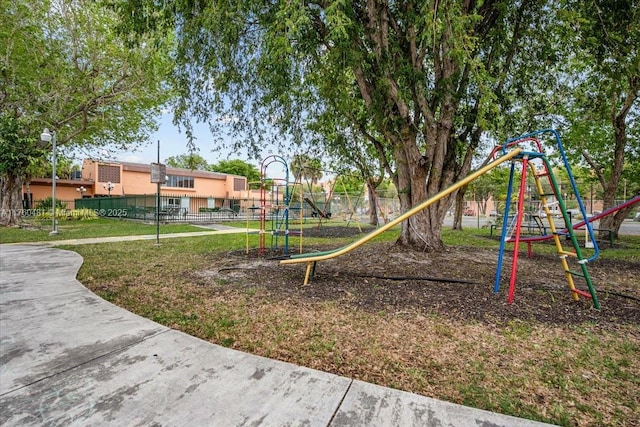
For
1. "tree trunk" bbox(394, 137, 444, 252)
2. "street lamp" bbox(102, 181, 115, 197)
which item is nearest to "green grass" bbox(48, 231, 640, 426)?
"tree trunk" bbox(394, 137, 444, 252)

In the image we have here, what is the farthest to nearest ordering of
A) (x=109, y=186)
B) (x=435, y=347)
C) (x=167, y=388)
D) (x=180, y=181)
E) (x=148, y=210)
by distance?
(x=180, y=181) → (x=109, y=186) → (x=148, y=210) → (x=435, y=347) → (x=167, y=388)

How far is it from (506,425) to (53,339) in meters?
3.21

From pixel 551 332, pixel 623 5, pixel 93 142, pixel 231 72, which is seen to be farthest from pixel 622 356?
pixel 93 142

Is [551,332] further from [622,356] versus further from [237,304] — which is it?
[237,304]

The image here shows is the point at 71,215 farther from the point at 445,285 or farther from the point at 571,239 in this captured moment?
the point at 571,239

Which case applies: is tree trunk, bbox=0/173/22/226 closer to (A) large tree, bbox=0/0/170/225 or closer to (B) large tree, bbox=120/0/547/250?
(A) large tree, bbox=0/0/170/225

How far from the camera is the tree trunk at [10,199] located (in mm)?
14500

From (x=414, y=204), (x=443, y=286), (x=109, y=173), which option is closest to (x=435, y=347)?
(x=443, y=286)

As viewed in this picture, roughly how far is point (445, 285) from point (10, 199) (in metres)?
18.7

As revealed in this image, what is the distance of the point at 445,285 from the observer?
4.43 meters

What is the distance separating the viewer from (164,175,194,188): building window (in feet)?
123

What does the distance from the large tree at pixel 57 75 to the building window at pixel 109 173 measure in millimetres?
20262

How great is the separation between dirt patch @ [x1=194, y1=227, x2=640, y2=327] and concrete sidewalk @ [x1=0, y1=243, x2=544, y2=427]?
5.28 ft

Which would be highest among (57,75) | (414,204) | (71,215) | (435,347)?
(57,75)
